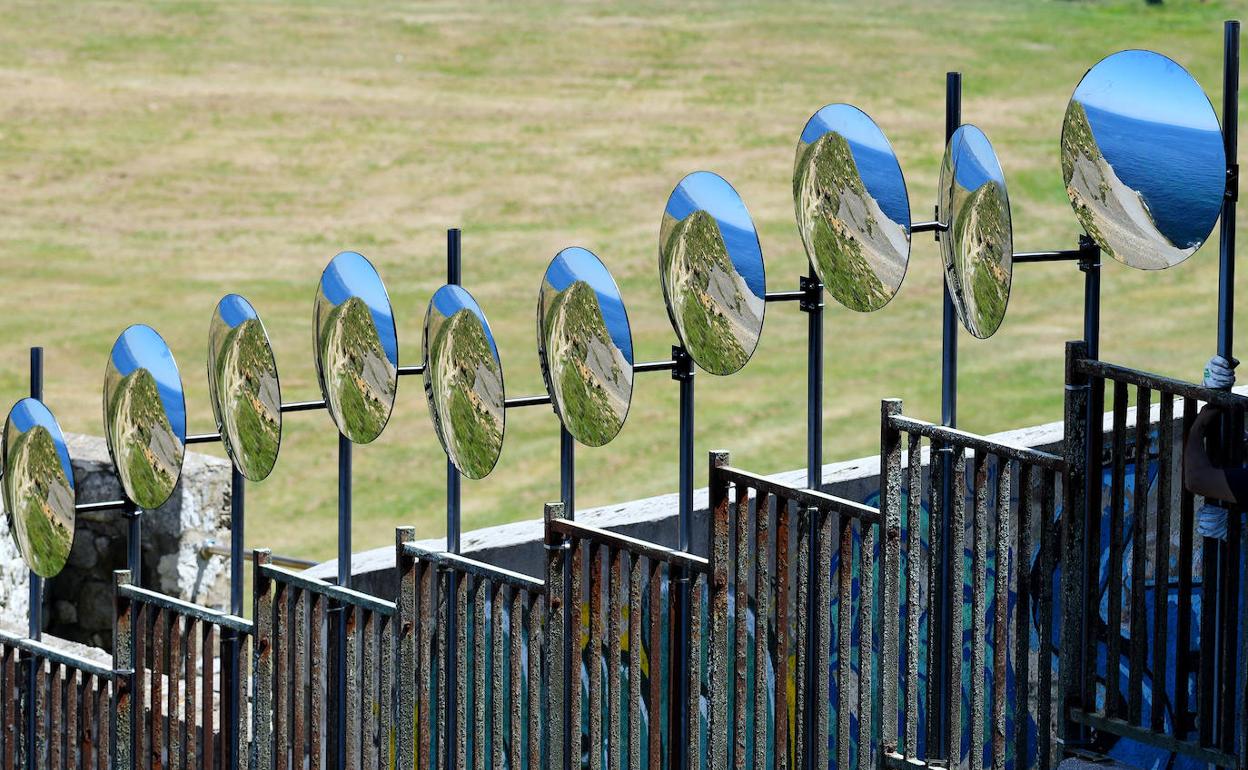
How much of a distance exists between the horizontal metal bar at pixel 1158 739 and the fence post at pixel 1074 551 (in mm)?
50

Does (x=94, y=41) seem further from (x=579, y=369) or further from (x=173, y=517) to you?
(x=579, y=369)

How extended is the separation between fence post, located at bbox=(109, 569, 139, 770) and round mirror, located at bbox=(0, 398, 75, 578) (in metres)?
0.19

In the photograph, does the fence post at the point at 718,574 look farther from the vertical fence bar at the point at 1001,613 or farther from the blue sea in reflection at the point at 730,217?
the vertical fence bar at the point at 1001,613

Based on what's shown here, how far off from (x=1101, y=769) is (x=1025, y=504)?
59 cm

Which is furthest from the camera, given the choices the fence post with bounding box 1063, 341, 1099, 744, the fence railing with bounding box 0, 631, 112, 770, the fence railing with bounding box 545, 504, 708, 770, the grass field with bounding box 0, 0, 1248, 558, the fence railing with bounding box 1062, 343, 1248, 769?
the grass field with bounding box 0, 0, 1248, 558

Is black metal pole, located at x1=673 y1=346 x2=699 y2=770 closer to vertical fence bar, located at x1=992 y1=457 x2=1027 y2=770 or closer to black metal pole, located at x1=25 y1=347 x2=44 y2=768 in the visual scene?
vertical fence bar, located at x1=992 y1=457 x2=1027 y2=770

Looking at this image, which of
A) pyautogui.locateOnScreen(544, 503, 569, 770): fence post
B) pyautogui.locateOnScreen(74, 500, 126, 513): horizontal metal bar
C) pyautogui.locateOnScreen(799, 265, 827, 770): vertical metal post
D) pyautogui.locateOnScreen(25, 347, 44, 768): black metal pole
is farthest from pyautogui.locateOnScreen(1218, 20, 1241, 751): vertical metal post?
pyautogui.locateOnScreen(25, 347, 44, 768): black metal pole

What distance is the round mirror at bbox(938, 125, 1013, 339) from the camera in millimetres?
4258

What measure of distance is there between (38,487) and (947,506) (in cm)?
257

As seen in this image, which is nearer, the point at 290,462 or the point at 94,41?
the point at 290,462

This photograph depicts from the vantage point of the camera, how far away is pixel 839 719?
14.8 feet

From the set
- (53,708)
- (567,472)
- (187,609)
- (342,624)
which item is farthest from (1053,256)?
(53,708)

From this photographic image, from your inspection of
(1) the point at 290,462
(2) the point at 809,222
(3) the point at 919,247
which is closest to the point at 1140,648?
(2) the point at 809,222

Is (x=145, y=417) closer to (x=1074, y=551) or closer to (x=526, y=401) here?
(x=526, y=401)
